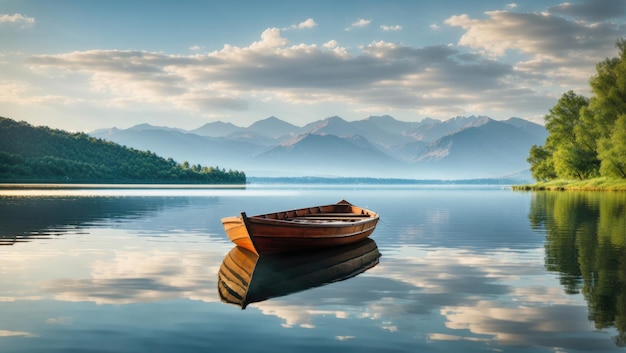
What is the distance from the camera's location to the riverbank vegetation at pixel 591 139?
9856 cm

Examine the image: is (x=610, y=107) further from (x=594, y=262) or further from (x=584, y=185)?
(x=594, y=262)

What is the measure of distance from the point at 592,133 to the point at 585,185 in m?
10.4

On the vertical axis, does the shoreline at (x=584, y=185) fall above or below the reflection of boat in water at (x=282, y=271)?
above

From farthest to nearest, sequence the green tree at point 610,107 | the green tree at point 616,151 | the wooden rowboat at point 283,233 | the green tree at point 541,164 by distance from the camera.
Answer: the green tree at point 541,164, the green tree at point 610,107, the green tree at point 616,151, the wooden rowboat at point 283,233

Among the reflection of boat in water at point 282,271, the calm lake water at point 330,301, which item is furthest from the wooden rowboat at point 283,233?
the calm lake water at point 330,301

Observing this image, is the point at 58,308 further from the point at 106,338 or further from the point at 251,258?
the point at 251,258

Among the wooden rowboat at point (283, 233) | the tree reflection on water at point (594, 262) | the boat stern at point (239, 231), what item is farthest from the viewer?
the boat stern at point (239, 231)

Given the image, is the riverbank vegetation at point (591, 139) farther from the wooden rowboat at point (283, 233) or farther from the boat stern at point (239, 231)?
the boat stern at point (239, 231)

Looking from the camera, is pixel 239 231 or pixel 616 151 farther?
pixel 616 151

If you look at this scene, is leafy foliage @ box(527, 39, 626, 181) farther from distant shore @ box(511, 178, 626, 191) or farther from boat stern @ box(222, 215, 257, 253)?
boat stern @ box(222, 215, 257, 253)

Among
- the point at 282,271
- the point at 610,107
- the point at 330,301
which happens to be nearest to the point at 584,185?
the point at 610,107

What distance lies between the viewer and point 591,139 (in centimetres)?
11781

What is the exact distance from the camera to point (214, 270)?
23969 millimetres

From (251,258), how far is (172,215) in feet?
105
